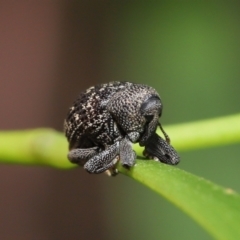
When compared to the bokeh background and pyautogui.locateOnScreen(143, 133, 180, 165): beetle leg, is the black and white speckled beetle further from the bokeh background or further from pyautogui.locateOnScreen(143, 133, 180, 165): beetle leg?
the bokeh background

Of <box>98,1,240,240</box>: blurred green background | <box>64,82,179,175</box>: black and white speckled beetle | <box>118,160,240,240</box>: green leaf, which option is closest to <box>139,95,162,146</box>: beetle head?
<box>64,82,179,175</box>: black and white speckled beetle

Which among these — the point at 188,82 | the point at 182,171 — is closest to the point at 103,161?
the point at 182,171

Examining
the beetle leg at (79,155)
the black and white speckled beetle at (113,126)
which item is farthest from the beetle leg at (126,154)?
the beetle leg at (79,155)

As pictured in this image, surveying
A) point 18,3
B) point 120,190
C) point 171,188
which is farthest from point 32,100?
point 171,188

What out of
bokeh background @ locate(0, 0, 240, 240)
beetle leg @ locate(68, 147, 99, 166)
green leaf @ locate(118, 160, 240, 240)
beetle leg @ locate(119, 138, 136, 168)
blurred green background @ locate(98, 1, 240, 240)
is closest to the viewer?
green leaf @ locate(118, 160, 240, 240)

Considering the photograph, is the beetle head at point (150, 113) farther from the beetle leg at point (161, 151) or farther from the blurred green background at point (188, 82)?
the blurred green background at point (188, 82)

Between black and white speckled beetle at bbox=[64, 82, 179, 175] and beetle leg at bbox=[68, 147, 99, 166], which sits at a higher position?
black and white speckled beetle at bbox=[64, 82, 179, 175]
